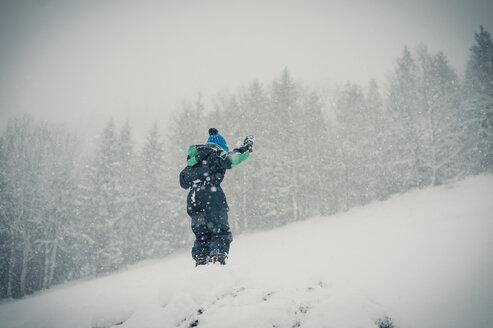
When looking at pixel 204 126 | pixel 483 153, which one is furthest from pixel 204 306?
pixel 483 153

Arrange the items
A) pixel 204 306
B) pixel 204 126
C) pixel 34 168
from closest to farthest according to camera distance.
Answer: pixel 204 306 → pixel 34 168 → pixel 204 126

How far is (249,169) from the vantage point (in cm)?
2288

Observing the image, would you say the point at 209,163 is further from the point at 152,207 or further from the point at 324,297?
the point at 152,207

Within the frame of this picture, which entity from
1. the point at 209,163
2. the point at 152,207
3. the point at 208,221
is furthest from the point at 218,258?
the point at 152,207

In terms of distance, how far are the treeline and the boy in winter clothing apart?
17.5 meters

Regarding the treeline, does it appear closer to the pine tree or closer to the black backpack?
the pine tree

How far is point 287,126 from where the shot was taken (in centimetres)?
2395

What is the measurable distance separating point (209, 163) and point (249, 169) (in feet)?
61.5

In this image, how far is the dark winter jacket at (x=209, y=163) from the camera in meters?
4.11

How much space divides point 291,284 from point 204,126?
23.9m

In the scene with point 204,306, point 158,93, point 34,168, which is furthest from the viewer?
point 158,93

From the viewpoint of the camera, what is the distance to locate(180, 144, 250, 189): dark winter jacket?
13.5 feet

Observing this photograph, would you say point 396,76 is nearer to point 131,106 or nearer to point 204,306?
point 204,306

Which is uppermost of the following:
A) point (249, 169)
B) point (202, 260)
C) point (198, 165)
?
point (249, 169)
